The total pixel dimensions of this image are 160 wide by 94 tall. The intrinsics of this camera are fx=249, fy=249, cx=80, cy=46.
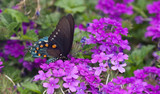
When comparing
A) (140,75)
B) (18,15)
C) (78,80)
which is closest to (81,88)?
(78,80)

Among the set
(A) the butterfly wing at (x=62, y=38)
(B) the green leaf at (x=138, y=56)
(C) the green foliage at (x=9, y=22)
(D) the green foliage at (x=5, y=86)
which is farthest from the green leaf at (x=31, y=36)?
(B) the green leaf at (x=138, y=56)

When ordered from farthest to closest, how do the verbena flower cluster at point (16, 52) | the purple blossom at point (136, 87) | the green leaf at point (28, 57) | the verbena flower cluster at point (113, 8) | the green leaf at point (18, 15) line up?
the verbena flower cluster at point (113, 8) < the green leaf at point (18, 15) < the verbena flower cluster at point (16, 52) < the green leaf at point (28, 57) < the purple blossom at point (136, 87)

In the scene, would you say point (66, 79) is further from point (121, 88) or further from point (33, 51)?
point (33, 51)

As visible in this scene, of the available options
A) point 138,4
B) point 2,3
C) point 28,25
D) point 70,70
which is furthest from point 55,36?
point 138,4

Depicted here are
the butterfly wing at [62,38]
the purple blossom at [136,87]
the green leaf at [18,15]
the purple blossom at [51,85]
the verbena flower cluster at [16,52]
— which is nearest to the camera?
the purple blossom at [51,85]

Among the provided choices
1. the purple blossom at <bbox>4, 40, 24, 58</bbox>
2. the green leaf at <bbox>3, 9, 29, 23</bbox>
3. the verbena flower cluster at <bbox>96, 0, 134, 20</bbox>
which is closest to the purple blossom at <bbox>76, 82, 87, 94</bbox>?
the purple blossom at <bbox>4, 40, 24, 58</bbox>

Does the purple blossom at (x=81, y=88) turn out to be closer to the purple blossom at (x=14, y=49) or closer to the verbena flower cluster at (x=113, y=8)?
the purple blossom at (x=14, y=49)

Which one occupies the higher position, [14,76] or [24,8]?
[24,8]

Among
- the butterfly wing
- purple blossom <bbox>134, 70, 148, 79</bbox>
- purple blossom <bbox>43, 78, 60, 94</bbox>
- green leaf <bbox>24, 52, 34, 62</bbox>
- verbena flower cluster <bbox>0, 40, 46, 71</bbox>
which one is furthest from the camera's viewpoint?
verbena flower cluster <bbox>0, 40, 46, 71</bbox>

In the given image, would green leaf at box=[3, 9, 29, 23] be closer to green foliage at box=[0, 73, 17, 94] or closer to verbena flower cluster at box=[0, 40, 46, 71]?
verbena flower cluster at box=[0, 40, 46, 71]
